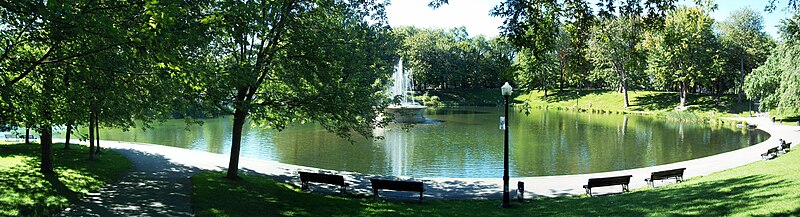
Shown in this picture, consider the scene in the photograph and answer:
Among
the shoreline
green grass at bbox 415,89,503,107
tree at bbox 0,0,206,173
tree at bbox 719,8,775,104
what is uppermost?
tree at bbox 719,8,775,104

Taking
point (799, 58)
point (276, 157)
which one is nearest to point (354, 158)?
point (276, 157)

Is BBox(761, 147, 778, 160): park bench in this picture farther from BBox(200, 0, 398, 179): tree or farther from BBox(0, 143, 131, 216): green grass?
BBox(0, 143, 131, 216): green grass

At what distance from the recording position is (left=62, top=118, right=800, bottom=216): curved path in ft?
35.5

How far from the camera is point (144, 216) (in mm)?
9781

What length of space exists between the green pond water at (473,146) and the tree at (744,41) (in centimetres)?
2332

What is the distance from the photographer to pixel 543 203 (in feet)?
41.3

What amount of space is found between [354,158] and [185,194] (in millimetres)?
10966

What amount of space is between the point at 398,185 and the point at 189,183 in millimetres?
5936

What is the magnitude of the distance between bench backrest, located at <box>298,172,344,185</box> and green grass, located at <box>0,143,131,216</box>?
5.25 m

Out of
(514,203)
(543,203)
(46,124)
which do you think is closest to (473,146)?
(514,203)

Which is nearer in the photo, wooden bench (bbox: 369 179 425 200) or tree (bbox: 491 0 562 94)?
tree (bbox: 491 0 562 94)

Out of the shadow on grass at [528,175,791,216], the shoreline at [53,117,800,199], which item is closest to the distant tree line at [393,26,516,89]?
the shoreline at [53,117,800,199]

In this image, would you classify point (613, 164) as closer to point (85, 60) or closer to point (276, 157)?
point (276, 157)

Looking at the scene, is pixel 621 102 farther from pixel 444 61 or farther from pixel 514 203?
pixel 514 203
